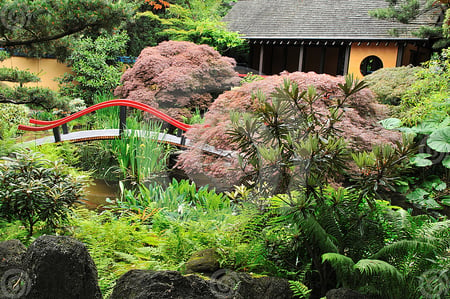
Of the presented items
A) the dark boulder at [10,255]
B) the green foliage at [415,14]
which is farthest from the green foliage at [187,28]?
the dark boulder at [10,255]

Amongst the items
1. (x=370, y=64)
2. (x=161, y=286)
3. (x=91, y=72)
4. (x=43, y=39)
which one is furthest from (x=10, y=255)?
(x=370, y=64)

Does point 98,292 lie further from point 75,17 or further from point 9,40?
point 9,40

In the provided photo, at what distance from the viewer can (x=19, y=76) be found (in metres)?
4.36

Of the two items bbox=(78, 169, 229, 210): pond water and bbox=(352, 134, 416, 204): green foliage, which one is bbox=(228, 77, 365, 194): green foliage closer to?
bbox=(352, 134, 416, 204): green foliage

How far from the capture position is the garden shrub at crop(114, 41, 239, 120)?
7398 mm

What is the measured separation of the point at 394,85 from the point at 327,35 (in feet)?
20.7

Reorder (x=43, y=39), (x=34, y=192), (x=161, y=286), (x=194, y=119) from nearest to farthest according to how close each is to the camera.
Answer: (x=161, y=286) < (x=34, y=192) < (x=43, y=39) < (x=194, y=119)

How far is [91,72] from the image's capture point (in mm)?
10305

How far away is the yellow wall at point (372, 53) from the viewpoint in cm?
1120

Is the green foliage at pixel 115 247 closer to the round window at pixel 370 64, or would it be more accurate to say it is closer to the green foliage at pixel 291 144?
the green foliage at pixel 291 144

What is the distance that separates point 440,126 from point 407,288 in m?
3.66

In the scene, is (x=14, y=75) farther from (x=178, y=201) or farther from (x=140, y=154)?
(x=178, y=201)

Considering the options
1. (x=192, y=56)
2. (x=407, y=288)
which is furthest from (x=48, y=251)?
(x=192, y=56)

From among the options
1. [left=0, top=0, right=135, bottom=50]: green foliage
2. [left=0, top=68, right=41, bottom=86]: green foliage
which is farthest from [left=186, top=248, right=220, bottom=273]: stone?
[left=0, top=68, right=41, bottom=86]: green foliage
